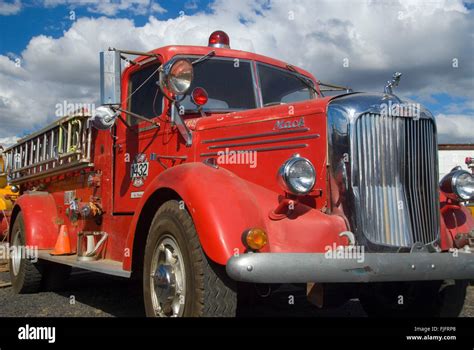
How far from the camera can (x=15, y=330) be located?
3982 millimetres

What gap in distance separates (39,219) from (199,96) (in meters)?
2.96

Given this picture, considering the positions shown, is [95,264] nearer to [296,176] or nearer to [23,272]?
[23,272]

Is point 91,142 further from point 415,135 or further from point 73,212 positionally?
point 415,135

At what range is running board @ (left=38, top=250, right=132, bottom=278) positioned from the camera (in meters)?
4.35

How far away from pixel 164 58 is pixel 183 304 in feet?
7.73

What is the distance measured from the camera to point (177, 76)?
13.8 feet

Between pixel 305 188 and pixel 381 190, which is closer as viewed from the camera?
pixel 305 188

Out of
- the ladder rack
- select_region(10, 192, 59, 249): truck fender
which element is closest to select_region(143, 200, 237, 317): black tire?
the ladder rack

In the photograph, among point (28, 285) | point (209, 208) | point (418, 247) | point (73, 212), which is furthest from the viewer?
point (28, 285)

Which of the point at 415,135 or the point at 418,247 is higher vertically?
the point at 415,135

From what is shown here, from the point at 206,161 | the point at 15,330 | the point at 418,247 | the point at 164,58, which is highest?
the point at 164,58

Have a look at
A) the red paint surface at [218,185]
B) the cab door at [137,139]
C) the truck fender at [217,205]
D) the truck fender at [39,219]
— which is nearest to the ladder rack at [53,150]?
the red paint surface at [218,185]

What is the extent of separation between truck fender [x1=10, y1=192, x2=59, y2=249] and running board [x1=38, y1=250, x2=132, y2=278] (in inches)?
7.8

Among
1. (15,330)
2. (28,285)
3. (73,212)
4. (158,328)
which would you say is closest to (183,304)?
(158,328)
